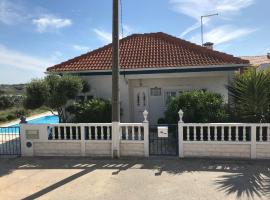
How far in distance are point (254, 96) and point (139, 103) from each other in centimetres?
720

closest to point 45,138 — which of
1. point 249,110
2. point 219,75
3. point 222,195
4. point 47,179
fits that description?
point 47,179

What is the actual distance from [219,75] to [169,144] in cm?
516

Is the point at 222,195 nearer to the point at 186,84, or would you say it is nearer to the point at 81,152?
the point at 81,152

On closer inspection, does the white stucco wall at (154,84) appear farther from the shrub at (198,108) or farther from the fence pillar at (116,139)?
the fence pillar at (116,139)

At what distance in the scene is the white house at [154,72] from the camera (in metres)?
14.3

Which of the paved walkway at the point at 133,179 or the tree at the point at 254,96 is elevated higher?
the tree at the point at 254,96

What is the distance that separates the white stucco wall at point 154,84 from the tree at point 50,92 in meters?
3.13

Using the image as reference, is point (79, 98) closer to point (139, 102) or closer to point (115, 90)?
point (139, 102)

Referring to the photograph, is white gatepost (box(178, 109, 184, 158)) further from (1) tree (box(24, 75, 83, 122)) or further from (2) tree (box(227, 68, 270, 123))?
(1) tree (box(24, 75, 83, 122))

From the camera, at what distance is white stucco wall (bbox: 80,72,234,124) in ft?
48.1

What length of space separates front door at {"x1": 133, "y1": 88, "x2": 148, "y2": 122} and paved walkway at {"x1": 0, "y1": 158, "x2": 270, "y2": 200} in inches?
256

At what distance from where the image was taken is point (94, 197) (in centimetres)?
665

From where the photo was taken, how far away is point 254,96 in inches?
383

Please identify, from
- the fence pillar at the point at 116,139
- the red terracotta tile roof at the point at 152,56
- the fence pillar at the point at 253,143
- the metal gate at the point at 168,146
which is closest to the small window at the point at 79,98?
the red terracotta tile roof at the point at 152,56
